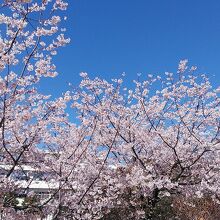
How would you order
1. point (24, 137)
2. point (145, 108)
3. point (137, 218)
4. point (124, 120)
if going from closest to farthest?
point (24, 137), point (137, 218), point (124, 120), point (145, 108)

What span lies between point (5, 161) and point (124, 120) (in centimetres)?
485

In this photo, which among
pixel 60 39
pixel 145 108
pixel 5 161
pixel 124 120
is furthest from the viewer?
pixel 145 108

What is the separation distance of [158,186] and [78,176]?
249cm

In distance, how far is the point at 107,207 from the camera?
37.3 ft

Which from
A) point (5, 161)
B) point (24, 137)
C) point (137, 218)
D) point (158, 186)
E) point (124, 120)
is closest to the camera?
point (24, 137)

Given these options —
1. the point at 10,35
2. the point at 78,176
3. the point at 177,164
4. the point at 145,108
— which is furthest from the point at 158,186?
the point at 10,35

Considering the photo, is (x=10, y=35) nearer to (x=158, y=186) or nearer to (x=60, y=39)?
(x=60, y=39)

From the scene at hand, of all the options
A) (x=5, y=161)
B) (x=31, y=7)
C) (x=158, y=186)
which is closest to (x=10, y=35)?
(x=31, y=7)

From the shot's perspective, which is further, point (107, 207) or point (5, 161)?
point (107, 207)

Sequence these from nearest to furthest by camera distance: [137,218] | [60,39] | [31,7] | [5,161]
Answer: [31,7] < [60,39] < [5,161] < [137,218]

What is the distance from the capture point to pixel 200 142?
1138cm

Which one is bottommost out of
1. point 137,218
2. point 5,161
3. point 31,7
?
point 137,218

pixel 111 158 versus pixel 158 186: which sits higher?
pixel 111 158

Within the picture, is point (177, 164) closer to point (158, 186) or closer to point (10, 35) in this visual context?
point (158, 186)
